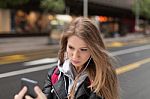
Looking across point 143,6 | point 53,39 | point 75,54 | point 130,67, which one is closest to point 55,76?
point 75,54

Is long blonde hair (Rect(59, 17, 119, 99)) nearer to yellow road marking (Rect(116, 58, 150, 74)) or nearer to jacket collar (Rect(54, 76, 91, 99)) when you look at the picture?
jacket collar (Rect(54, 76, 91, 99))

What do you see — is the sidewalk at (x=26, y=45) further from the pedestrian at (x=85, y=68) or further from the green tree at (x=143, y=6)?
the green tree at (x=143, y=6)

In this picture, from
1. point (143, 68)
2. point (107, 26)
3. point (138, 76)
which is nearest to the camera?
point (138, 76)

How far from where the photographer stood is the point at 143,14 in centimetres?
6347

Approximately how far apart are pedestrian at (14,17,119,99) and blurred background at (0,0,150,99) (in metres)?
0.56

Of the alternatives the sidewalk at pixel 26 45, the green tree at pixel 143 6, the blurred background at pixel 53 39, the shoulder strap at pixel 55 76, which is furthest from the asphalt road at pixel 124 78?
the green tree at pixel 143 6

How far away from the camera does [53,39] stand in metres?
31.4

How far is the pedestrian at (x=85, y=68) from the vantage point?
98.7 inches

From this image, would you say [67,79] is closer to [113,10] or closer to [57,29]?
[57,29]

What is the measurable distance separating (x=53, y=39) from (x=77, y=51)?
28937 millimetres

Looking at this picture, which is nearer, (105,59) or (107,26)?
(105,59)

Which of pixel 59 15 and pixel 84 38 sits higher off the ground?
pixel 84 38

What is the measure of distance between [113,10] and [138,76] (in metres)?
52.0

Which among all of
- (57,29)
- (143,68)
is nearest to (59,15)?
(57,29)
